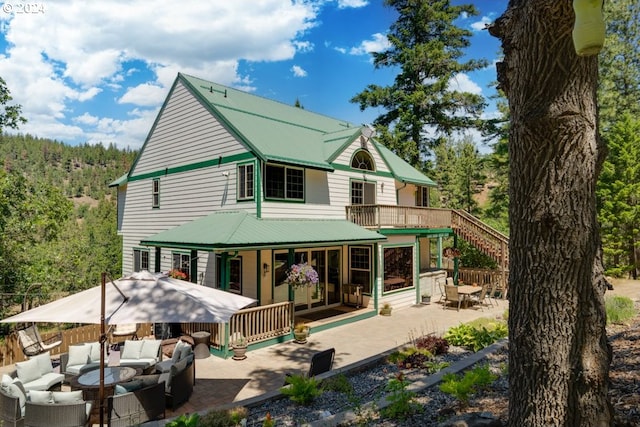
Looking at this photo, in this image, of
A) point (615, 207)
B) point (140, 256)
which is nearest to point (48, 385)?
point (140, 256)

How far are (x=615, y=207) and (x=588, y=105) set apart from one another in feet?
77.3

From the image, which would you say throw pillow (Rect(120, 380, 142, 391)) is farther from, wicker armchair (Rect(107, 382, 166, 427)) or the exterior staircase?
the exterior staircase

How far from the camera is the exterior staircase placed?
18.7 meters

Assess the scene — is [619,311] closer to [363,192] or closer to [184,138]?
[363,192]

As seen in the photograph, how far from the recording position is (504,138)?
29.0m

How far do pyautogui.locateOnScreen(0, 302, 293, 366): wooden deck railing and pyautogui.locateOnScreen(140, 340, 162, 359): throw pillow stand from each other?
2020mm

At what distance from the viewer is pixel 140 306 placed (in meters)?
6.38

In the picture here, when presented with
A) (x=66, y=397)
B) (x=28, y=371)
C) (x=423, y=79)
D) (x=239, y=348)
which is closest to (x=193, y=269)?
(x=239, y=348)

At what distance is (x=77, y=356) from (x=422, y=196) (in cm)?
1893

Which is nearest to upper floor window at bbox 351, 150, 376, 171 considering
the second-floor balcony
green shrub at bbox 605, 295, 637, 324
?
the second-floor balcony

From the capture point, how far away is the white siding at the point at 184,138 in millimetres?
15000

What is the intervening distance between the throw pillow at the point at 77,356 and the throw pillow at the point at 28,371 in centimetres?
66

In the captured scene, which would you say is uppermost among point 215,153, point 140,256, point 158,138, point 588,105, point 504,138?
point 504,138

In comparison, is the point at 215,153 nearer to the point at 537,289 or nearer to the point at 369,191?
the point at 369,191
